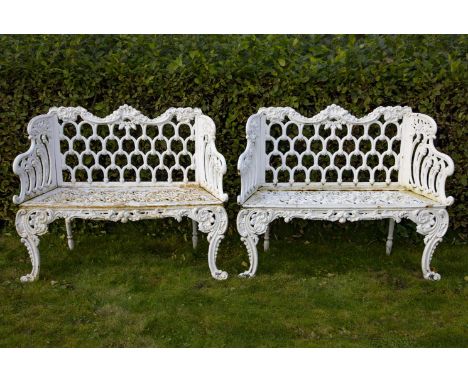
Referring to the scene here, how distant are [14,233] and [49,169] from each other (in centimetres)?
121

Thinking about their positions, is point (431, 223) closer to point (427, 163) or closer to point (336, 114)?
point (427, 163)

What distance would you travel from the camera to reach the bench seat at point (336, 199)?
170 inches

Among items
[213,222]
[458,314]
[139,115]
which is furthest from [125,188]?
[458,314]

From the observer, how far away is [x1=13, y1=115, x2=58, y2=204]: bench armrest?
4340mm

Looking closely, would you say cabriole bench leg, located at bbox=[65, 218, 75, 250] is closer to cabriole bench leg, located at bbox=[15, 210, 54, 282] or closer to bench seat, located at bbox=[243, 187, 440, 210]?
cabriole bench leg, located at bbox=[15, 210, 54, 282]

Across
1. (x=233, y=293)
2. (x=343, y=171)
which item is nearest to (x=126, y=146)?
(x=233, y=293)

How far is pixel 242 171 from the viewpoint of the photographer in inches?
169

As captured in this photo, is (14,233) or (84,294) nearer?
(84,294)

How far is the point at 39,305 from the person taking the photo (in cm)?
412

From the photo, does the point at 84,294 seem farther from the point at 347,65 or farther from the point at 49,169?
the point at 347,65

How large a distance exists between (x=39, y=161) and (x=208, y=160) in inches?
60.8

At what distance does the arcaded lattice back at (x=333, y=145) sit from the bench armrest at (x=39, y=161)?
202 centimetres

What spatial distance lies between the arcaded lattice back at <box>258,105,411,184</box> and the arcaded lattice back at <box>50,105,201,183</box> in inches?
32.4

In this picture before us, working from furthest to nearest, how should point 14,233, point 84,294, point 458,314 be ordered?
point 14,233 < point 84,294 < point 458,314
